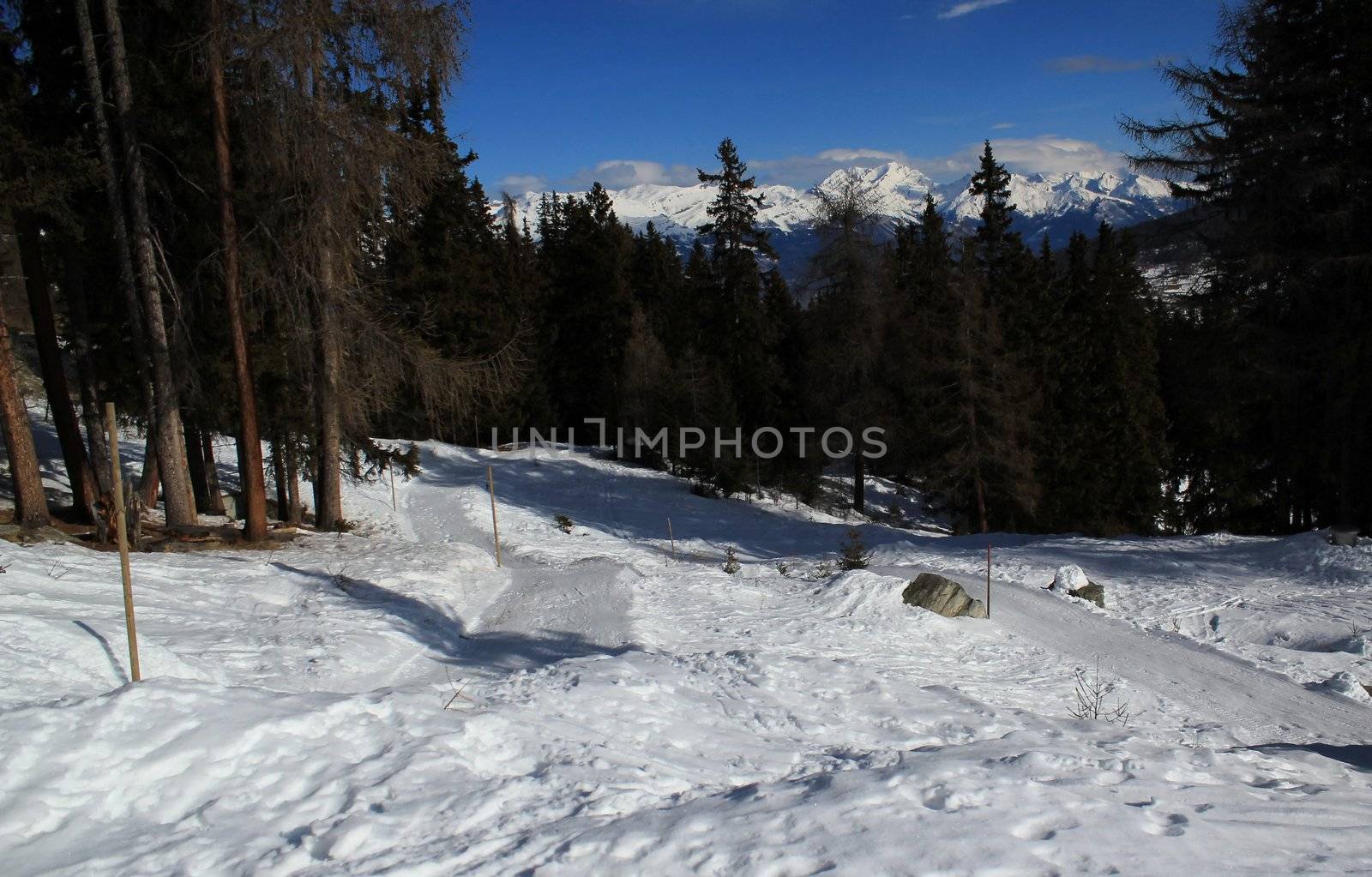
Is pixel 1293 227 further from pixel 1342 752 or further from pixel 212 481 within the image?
pixel 212 481

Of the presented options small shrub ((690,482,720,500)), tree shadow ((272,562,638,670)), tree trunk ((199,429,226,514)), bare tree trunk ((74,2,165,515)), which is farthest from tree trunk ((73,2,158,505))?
small shrub ((690,482,720,500))

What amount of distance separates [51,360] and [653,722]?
1226cm

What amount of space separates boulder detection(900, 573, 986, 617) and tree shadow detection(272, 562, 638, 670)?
4.87 m

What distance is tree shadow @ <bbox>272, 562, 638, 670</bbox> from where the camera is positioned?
9586 millimetres

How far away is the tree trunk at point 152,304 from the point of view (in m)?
11.9

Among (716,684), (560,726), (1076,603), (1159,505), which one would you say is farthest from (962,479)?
(560,726)

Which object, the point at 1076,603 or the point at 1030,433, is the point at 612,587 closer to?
the point at 1076,603

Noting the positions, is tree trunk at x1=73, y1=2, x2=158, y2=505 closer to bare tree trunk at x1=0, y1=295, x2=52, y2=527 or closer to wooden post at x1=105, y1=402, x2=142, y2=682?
bare tree trunk at x1=0, y1=295, x2=52, y2=527

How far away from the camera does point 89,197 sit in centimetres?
1329

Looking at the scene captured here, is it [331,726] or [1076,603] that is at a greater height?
[331,726]

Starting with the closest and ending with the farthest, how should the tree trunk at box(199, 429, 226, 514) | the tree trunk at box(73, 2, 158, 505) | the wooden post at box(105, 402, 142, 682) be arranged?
the wooden post at box(105, 402, 142, 682)
the tree trunk at box(73, 2, 158, 505)
the tree trunk at box(199, 429, 226, 514)

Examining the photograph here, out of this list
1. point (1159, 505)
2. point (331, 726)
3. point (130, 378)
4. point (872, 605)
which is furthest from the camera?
point (1159, 505)

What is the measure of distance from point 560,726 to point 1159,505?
29.7m

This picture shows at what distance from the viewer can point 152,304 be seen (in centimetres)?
1227
